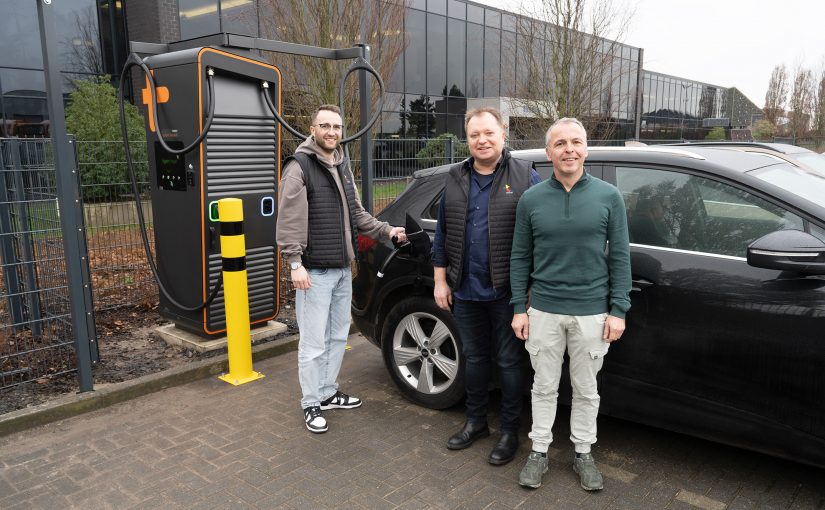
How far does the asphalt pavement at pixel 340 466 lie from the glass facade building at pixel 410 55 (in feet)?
23.7

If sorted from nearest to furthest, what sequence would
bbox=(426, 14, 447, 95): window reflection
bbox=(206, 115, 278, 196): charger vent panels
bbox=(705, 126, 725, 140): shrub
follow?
bbox=(206, 115, 278, 196): charger vent panels < bbox=(426, 14, 447, 95): window reflection < bbox=(705, 126, 725, 140): shrub

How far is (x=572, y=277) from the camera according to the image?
2957 mm

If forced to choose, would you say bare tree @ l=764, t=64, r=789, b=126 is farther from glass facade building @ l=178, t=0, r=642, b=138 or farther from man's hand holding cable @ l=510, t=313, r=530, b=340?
man's hand holding cable @ l=510, t=313, r=530, b=340

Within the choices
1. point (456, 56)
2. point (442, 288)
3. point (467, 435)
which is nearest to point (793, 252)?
point (442, 288)

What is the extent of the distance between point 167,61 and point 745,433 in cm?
465

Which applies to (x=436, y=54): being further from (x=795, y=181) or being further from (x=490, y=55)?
(x=795, y=181)

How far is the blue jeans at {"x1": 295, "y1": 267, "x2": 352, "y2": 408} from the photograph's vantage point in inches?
154

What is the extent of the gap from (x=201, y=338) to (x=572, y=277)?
3.55 m

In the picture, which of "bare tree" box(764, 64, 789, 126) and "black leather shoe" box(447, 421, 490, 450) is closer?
"black leather shoe" box(447, 421, 490, 450)

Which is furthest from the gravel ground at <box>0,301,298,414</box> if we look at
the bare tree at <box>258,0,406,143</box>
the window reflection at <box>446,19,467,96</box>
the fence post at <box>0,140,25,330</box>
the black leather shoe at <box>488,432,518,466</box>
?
the window reflection at <box>446,19,467,96</box>

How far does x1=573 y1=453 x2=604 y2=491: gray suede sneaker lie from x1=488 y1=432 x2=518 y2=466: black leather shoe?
1.20ft

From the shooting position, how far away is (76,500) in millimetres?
3127

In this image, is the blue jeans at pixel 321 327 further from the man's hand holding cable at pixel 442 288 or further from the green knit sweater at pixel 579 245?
the green knit sweater at pixel 579 245

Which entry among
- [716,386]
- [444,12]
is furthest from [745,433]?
[444,12]
